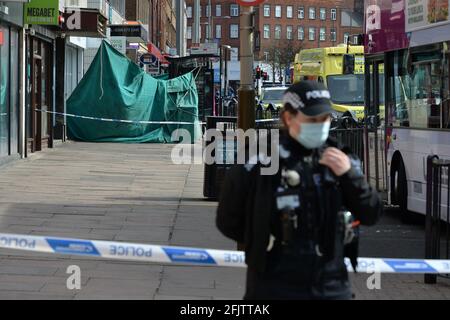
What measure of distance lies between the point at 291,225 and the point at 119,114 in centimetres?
1956

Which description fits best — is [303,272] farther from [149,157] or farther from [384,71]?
[149,157]

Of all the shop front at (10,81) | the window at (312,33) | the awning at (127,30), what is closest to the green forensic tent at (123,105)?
the awning at (127,30)

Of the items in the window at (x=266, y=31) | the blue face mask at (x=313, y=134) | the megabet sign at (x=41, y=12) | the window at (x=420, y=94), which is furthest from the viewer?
the window at (x=266, y=31)

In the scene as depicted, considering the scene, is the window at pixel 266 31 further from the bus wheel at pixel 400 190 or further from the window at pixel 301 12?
the bus wheel at pixel 400 190

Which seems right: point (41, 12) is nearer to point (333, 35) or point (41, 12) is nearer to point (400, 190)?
point (400, 190)

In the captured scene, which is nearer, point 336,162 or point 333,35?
point 336,162

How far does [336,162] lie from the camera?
3473mm

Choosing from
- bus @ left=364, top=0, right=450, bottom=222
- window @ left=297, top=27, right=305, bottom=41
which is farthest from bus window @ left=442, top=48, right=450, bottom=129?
window @ left=297, top=27, right=305, bottom=41

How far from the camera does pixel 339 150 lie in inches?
142

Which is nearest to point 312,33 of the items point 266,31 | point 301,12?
point 301,12

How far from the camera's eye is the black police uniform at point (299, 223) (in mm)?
3486

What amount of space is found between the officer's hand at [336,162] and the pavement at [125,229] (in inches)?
129

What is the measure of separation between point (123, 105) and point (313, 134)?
Result: 1945 centimetres
